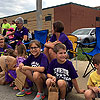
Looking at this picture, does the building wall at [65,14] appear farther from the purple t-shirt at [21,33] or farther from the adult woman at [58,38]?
the adult woman at [58,38]

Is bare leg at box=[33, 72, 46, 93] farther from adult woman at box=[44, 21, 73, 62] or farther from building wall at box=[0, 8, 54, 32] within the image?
building wall at box=[0, 8, 54, 32]

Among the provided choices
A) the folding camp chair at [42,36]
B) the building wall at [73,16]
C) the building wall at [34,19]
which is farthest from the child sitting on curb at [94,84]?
the building wall at [34,19]

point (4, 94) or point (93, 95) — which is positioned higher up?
point (93, 95)

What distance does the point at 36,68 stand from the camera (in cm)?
234

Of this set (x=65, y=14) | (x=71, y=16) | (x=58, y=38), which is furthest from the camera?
(x=65, y=14)

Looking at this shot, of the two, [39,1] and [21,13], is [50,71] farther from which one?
[21,13]

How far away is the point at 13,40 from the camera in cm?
444

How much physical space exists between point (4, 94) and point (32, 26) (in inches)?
947

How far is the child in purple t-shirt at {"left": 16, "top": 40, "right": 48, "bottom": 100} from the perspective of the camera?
2.33m

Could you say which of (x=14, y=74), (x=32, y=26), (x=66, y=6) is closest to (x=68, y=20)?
(x=66, y=6)

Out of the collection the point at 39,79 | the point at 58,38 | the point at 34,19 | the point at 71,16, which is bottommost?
the point at 39,79

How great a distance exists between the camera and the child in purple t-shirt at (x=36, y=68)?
233cm

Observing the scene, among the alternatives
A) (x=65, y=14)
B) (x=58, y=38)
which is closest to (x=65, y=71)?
(x=58, y=38)

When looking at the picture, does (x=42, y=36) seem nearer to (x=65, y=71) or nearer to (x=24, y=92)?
(x=24, y=92)
